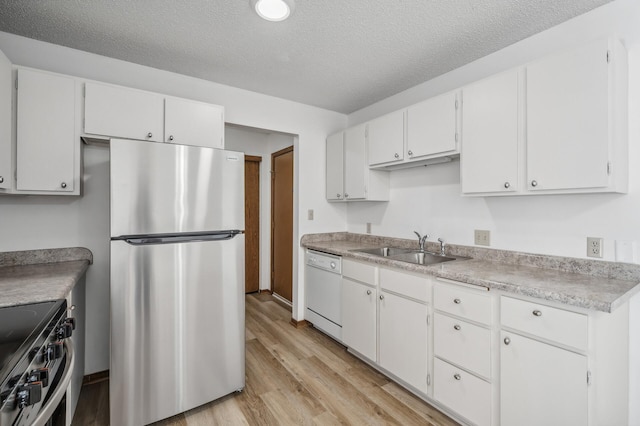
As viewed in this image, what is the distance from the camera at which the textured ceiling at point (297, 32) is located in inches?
66.4

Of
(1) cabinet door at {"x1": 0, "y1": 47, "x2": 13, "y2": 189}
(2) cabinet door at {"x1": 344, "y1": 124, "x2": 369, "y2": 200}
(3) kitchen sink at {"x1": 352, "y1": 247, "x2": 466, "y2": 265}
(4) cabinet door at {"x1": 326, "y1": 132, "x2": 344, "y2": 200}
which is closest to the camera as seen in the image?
(1) cabinet door at {"x1": 0, "y1": 47, "x2": 13, "y2": 189}

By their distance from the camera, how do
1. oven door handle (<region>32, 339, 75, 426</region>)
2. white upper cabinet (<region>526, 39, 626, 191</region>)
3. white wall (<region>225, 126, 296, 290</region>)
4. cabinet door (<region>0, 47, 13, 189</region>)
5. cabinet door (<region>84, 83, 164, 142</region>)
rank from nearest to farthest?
1. oven door handle (<region>32, 339, 75, 426</region>)
2. white upper cabinet (<region>526, 39, 626, 191</region>)
3. cabinet door (<region>0, 47, 13, 189</region>)
4. cabinet door (<region>84, 83, 164, 142</region>)
5. white wall (<region>225, 126, 296, 290</region>)

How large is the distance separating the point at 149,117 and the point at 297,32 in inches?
47.0

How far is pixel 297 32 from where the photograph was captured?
6.33 ft

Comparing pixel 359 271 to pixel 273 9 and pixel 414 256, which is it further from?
pixel 273 9

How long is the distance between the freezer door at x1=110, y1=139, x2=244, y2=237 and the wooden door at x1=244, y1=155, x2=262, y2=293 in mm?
2308

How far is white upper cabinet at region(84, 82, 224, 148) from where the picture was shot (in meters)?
1.93

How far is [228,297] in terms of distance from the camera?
1.99 m

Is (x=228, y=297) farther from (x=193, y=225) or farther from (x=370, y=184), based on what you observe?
(x=370, y=184)

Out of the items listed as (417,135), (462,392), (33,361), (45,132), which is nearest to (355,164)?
(417,135)

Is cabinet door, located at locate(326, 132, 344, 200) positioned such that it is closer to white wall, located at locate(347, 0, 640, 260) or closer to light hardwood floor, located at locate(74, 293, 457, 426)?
white wall, located at locate(347, 0, 640, 260)

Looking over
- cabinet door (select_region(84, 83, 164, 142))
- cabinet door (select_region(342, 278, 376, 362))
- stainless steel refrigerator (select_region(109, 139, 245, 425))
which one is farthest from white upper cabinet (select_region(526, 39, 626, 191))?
cabinet door (select_region(84, 83, 164, 142))

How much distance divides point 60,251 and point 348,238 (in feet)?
8.60

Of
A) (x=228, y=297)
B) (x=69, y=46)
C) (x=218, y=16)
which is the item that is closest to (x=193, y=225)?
(x=228, y=297)
